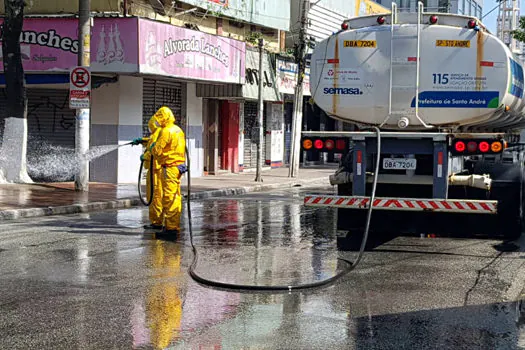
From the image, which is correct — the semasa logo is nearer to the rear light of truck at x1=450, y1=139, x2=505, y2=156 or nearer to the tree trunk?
the rear light of truck at x1=450, y1=139, x2=505, y2=156

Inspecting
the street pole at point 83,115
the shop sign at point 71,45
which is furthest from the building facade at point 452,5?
the street pole at point 83,115

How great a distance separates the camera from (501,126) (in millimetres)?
12547

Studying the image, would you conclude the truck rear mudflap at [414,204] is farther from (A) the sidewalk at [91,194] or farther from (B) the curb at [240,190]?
(B) the curb at [240,190]

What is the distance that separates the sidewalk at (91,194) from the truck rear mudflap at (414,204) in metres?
5.96

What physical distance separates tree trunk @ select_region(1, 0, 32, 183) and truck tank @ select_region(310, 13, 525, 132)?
9.54 meters

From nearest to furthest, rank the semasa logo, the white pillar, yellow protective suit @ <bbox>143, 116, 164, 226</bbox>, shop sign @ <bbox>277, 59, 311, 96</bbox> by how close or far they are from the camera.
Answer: the semasa logo
yellow protective suit @ <bbox>143, 116, 164, 226</bbox>
the white pillar
shop sign @ <bbox>277, 59, 311, 96</bbox>

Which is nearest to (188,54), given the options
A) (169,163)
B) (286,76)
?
(286,76)

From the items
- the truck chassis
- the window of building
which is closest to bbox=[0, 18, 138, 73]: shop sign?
the truck chassis

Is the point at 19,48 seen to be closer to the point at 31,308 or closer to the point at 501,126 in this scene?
the point at 501,126

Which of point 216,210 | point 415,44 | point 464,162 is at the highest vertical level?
point 415,44

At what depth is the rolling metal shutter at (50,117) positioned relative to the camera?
70.7 feet

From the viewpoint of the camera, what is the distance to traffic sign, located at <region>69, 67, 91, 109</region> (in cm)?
1739

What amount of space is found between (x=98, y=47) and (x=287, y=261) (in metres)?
11.6

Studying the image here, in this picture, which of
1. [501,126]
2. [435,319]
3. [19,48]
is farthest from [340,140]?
[19,48]
